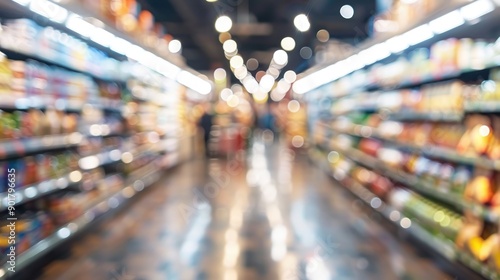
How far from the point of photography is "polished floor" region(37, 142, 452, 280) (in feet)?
13.2

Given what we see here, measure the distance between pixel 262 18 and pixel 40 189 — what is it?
11.3 metres

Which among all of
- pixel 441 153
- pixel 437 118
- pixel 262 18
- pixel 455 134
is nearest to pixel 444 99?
pixel 437 118

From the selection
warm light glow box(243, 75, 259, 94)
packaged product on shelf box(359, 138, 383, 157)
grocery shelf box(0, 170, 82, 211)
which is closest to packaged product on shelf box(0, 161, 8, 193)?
grocery shelf box(0, 170, 82, 211)

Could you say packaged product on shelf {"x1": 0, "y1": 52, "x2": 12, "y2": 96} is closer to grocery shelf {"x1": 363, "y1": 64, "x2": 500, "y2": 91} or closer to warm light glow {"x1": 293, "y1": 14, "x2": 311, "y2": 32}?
grocery shelf {"x1": 363, "y1": 64, "x2": 500, "y2": 91}

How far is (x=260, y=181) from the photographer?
9969 mm

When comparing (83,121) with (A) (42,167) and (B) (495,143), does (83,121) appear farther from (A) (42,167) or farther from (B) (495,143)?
(B) (495,143)

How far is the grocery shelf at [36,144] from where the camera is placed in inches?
141

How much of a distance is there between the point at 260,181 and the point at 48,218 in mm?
6051

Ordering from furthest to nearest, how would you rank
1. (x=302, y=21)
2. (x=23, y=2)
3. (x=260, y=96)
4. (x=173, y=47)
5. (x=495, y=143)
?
1. (x=260, y=96)
2. (x=173, y=47)
3. (x=302, y=21)
4. (x=495, y=143)
5. (x=23, y=2)

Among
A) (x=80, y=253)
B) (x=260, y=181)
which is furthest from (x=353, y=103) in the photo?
(x=80, y=253)

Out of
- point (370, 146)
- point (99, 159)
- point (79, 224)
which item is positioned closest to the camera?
point (79, 224)

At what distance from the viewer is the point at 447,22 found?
4.13m

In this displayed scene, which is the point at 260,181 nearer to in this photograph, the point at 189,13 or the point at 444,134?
the point at 189,13

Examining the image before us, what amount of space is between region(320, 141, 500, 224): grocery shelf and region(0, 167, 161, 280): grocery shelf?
3295mm
